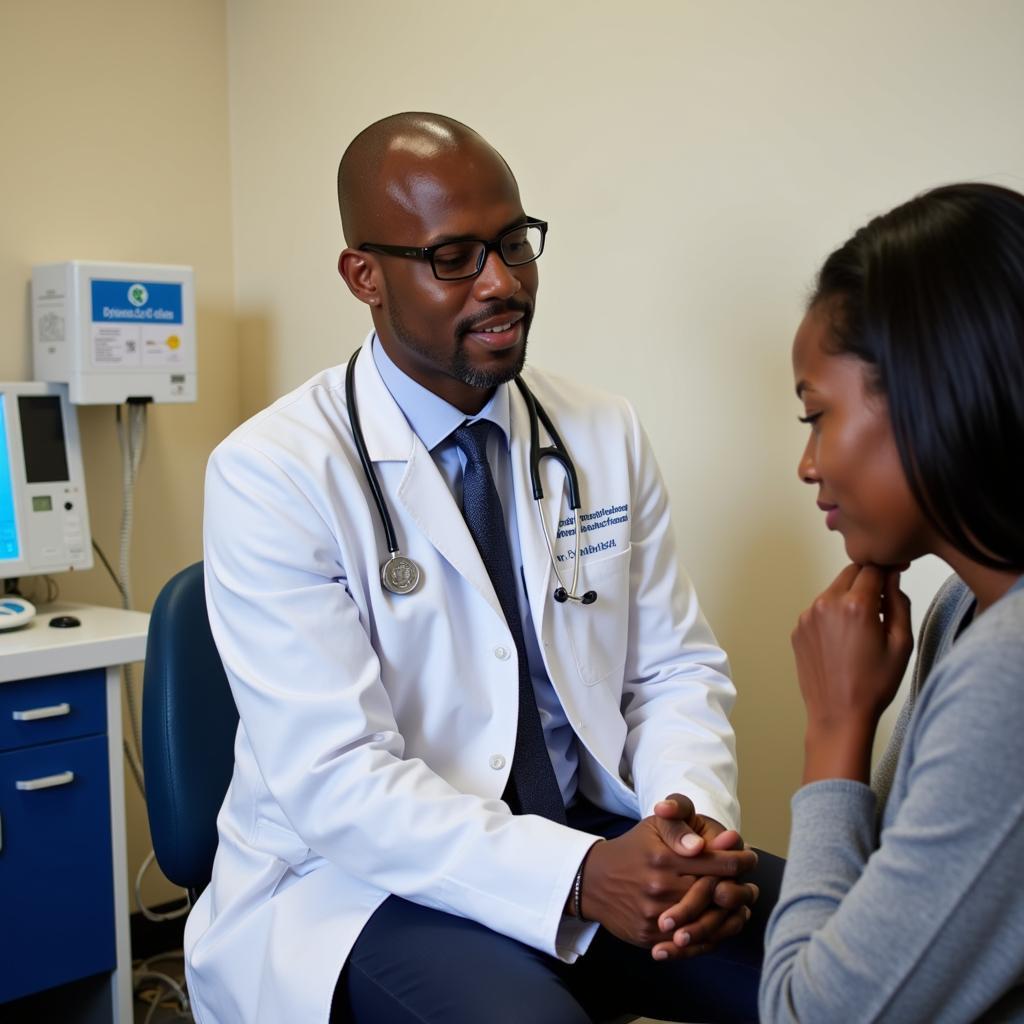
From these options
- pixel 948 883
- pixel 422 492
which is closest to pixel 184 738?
pixel 422 492

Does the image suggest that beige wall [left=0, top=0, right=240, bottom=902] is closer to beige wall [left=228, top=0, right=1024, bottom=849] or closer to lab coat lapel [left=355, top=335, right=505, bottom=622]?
beige wall [left=228, top=0, right=1024, bottom=849]

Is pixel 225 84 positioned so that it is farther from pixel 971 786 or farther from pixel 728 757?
pixel 971 786

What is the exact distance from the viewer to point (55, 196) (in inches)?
97.1

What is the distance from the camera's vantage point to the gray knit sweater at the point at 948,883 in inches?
28.2

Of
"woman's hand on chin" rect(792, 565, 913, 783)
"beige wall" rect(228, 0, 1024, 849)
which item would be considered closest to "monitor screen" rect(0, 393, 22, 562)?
"beige wall" rect(228, 0, 1024, 849)

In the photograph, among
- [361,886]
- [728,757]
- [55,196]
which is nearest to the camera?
[361,886]

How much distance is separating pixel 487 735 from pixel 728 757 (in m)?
0.30

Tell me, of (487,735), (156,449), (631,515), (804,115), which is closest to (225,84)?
(156,449)

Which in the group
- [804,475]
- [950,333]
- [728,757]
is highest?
[950,333]

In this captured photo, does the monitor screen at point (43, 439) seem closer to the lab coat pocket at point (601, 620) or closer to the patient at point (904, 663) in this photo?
the lab coat pocket at point (601, 620)

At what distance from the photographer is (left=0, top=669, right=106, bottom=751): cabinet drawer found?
195 cm

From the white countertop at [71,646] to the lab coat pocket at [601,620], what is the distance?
0.96 metres

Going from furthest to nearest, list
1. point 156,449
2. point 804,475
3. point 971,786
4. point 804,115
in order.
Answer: point 156,449 < point 804,115 < point 804,475 < point 971,786

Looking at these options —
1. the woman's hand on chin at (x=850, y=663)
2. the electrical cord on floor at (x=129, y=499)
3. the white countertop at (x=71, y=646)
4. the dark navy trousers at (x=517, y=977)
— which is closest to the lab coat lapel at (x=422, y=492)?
the dark navy trousers at (x=517, y=977)
